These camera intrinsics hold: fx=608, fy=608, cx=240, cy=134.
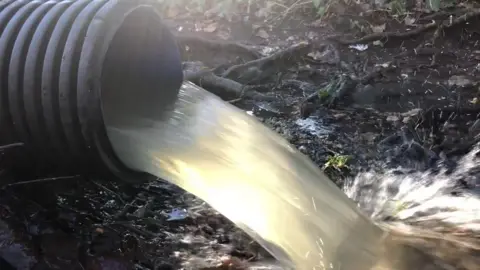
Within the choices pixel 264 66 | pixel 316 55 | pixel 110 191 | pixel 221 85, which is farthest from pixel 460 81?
pixel 110 191

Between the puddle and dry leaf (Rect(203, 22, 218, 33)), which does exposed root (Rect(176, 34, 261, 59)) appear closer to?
dry leaf (Rect(203, 22, 218, 33))

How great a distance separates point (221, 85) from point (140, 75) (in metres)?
1.05

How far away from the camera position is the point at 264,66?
4410mm

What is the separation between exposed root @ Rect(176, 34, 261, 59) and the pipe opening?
160cm

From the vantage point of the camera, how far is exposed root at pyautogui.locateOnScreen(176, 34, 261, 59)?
15.3 ft

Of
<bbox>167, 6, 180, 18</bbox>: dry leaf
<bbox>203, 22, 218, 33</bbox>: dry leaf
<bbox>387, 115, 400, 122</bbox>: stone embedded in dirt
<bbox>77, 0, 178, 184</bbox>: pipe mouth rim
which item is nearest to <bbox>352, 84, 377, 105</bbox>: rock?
<bbox>387, 115, 400, 122</bbox>: stone embedded in dirt

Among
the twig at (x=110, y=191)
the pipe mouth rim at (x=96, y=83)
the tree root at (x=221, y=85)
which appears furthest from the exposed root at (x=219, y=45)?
the pipe mouth rim at (x=96, y=83)

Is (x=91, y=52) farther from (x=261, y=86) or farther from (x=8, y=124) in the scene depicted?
(x=261, y=86)

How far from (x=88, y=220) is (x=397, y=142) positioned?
5.63ft

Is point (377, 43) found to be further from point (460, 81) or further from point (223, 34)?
point (223, 34)

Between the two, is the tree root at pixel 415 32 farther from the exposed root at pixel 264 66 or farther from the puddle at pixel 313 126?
the puddle at pixel 313 126

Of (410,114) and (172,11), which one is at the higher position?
(172,11)

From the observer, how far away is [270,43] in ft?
16.3

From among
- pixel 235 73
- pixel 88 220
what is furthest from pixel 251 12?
pixel 88 220
